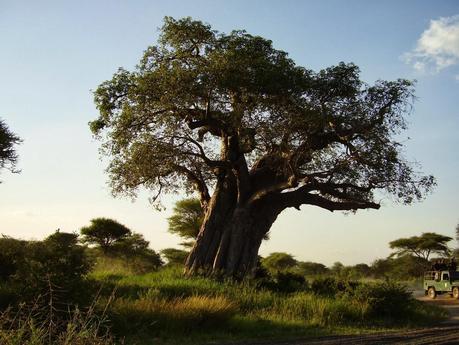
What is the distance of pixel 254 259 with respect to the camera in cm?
2034

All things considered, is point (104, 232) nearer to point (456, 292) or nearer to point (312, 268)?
point (456, 292)

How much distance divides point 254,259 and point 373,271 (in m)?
31.9

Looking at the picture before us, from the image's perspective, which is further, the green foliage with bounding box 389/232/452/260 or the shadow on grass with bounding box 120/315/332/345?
the green foliage with bounding box 389/232/452/260

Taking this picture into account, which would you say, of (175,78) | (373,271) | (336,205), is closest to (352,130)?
(336,205)

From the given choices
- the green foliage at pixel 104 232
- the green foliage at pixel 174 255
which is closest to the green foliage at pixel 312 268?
the green foliage at pixel 174 255

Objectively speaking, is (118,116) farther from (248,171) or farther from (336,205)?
(336,205)

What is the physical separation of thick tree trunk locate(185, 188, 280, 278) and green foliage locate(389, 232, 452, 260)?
26.1 metres

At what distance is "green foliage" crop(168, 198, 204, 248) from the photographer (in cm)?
3741

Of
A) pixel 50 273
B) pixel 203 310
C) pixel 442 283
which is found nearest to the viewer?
pixel 50 273

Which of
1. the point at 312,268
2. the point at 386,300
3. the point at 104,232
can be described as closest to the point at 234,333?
the point at 386,300

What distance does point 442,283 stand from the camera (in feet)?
81.8

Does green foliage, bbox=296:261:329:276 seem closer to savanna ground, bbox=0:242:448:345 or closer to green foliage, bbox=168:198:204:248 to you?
green foliage, bbox=168:198:204:248

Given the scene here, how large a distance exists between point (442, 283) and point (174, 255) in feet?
68.9

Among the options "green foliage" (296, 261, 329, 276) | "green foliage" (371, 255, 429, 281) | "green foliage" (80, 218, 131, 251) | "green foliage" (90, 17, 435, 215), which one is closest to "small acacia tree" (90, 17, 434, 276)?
"green foliage" (90, 17, 435, 215)
